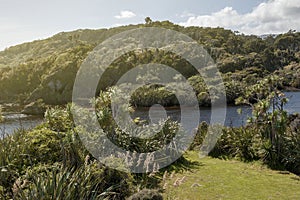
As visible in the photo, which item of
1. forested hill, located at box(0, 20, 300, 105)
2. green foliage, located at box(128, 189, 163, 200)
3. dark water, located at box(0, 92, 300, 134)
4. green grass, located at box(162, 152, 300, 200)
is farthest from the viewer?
forested hill, located at box(0, 20, 300, 105)

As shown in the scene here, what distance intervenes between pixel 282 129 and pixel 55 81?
6206 cm

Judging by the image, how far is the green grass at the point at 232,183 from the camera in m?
10.7

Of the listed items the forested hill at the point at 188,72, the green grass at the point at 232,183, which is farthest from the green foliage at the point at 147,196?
the forested hill at the point at 188,72

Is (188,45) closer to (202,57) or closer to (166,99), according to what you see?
(202,57)

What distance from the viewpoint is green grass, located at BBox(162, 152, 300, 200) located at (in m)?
10.7

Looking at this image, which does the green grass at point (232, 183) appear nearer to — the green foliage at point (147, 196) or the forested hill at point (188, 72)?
the green foliage at point (147, 196)

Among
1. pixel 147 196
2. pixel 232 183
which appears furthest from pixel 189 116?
pixel 147 196

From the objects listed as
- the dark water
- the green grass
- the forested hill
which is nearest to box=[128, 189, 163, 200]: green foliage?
the green grass

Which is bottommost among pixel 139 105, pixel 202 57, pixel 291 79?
pixel 139 105

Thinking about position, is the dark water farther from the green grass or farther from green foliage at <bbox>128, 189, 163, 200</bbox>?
green foliage at <bbox>128, 189, 163, 200</bbox>

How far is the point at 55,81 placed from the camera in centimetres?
7069

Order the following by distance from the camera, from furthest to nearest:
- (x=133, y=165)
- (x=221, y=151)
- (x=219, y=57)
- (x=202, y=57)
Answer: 1. (x=219, y=57)
2. (x=202, y=57)
3. (x=221, y=151)
4. (x=133, y=165)

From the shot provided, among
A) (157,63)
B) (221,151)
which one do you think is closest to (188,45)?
(157,63)

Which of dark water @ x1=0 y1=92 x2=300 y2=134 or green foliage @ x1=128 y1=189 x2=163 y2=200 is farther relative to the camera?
dark water @ x1=0 y1=92 x2=300 y2=134
